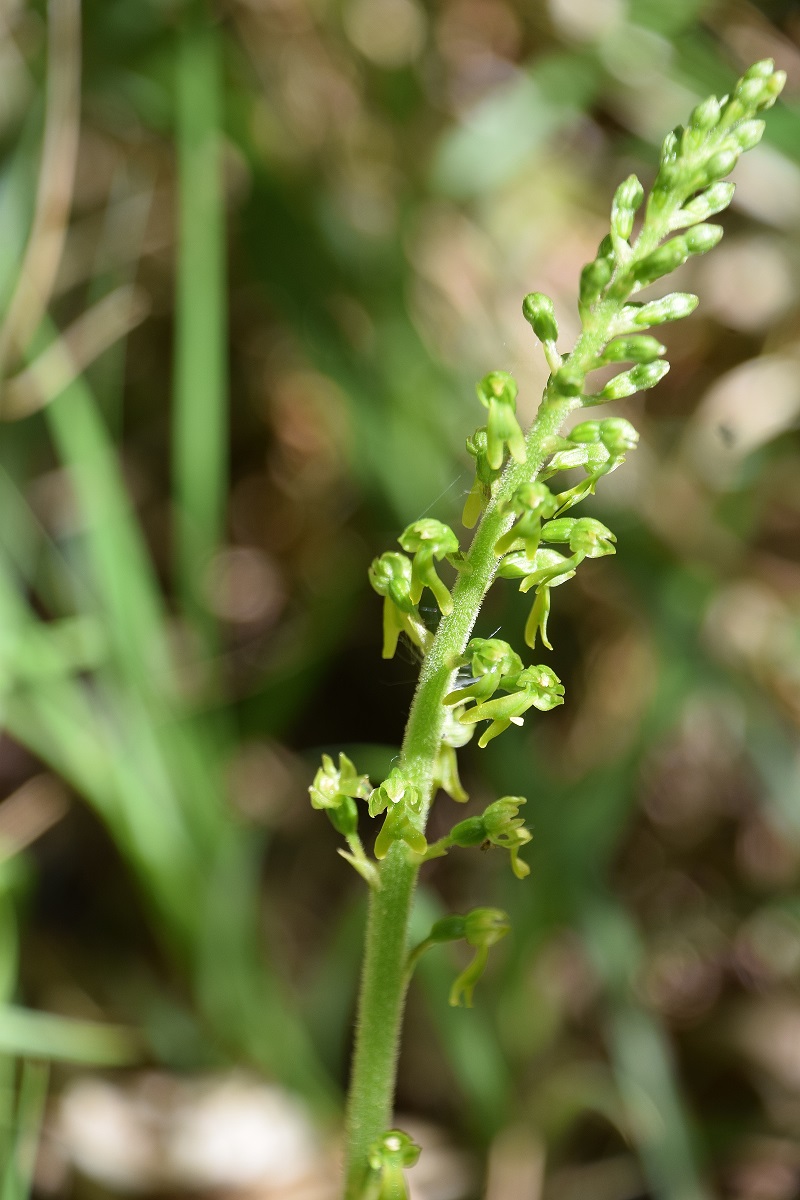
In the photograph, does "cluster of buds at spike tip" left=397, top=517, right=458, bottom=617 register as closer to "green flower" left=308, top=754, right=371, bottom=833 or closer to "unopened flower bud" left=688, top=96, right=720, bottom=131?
"green flower" left=308, top=754, right=371, bottom=833

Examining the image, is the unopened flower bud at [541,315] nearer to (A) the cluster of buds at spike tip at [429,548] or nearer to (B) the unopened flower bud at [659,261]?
(B) the unopened flower bud at [659,261]

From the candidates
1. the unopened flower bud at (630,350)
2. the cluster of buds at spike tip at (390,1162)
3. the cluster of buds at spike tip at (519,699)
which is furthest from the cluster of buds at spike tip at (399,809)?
the unopened flower bud at (630,350)

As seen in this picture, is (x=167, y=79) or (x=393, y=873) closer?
(x=393, y=873)

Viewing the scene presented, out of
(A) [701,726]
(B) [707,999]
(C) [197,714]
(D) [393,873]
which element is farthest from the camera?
(A) [701,726]

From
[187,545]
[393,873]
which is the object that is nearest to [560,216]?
[187,545]

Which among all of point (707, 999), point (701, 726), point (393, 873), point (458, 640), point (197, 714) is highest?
point (701, 726)

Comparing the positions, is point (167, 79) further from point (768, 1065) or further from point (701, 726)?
point (768, 1065)
